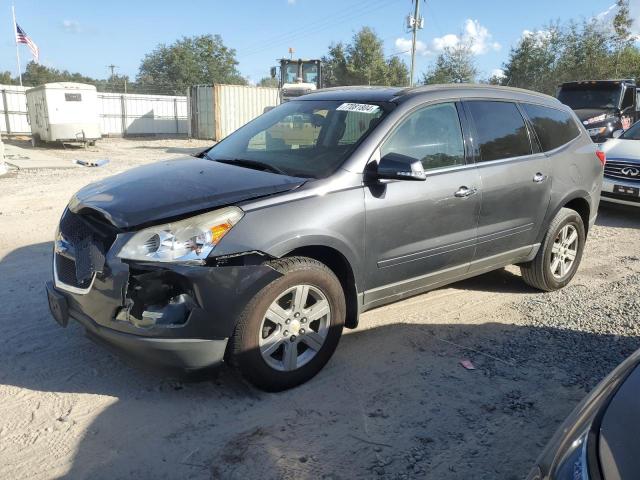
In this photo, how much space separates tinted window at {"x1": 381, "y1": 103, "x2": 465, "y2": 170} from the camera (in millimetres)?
3824

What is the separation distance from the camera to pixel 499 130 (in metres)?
4.51

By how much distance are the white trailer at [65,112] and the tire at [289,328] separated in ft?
61.1

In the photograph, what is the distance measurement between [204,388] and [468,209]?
91.3 inches

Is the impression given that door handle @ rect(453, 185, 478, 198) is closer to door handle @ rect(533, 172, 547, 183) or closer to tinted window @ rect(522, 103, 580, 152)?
door handle @ rect(533, 172, 547, 183)

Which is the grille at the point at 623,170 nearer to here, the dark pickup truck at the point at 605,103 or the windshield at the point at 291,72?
the dark pickup truck at the point at 605,103

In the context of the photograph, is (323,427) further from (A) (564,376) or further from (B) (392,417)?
(A) (564,376)

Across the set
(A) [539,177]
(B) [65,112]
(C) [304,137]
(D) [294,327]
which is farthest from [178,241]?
(B) [65,112]

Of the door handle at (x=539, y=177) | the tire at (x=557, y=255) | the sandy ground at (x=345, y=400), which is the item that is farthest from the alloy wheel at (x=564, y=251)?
the door handle at (x=539, y=177)

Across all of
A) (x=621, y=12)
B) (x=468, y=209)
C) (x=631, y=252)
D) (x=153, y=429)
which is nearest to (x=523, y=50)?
(x=621, y=12)

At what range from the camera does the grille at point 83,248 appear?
9.98ft

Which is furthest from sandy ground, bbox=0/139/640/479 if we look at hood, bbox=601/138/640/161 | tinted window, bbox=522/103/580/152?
hood, bbox=601/138/640/161

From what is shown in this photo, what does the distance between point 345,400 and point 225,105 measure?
23299 mm

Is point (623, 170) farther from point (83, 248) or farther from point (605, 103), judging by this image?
point (83, 248)

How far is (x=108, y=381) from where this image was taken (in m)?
3.39
